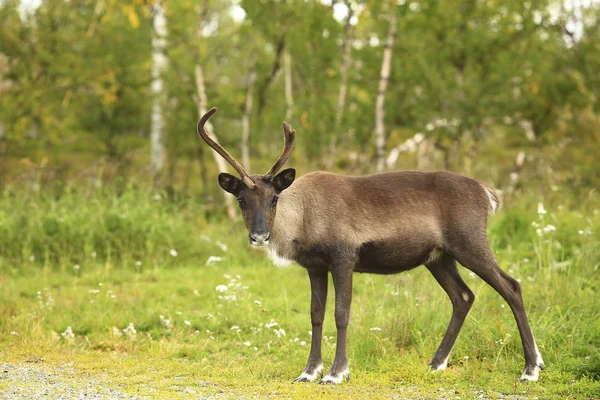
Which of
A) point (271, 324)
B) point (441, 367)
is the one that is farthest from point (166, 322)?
point (441, 367)

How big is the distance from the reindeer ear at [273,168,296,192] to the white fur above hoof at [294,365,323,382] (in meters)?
1.81

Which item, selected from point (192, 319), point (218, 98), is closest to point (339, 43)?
point (218, 98)

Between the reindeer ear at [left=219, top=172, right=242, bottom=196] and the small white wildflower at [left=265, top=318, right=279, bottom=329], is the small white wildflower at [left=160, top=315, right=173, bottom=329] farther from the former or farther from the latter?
the reindeer ear at [left=219, top=172, right=242, bottom=196]

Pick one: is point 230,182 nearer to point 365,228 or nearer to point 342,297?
point 365,228

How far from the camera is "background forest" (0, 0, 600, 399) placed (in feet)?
26.4

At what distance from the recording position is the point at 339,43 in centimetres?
2361

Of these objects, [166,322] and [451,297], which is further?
[166,322]

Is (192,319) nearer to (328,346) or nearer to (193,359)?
(193,359)

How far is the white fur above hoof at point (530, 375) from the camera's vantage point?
741 centimetres

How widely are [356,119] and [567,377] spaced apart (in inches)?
629

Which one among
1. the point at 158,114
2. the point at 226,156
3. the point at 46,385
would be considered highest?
the point at 158,114

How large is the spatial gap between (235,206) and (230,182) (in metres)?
11.1

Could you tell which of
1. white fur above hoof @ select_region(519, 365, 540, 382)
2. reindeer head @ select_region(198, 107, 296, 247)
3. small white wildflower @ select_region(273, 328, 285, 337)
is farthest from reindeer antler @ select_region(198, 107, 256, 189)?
white fur above hoof @ select_region(519, 365, 540, 382)

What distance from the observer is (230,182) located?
772 centimetres
